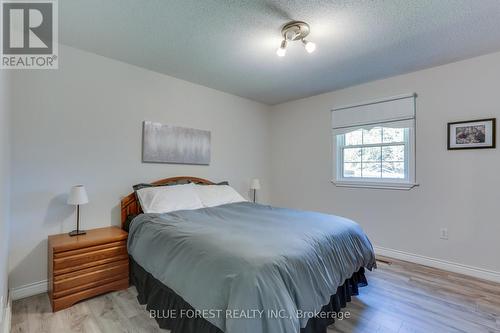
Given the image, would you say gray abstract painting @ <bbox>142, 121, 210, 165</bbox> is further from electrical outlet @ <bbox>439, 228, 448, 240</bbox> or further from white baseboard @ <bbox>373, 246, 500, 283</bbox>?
electrical outlet @ <bbox>439, 228, 448, 240</bbox>

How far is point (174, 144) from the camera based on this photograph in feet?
10.6

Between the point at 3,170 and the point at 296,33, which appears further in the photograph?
the point at 296,33

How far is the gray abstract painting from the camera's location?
2988mm

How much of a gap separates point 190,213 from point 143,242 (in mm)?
533

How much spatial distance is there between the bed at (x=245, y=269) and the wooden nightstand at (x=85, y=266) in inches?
4.8

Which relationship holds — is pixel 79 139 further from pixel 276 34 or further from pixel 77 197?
pixel 276 34

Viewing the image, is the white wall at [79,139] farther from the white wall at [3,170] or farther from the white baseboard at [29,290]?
the white wall at [3,170]

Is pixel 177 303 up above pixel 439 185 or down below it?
below

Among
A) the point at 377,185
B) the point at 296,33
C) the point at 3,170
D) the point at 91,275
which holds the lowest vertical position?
the point at 91,275

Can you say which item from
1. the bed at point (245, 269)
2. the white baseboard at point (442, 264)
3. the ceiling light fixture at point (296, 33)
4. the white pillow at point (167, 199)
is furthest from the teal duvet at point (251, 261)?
the ceiling light fixture at point (296, 33)

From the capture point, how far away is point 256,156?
4.45 meters

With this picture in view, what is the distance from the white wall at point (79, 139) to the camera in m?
2.19

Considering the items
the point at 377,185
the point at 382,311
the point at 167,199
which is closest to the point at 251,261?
the point at 382,311

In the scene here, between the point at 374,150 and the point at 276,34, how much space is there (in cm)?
221
